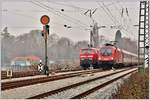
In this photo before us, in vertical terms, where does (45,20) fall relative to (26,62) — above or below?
above

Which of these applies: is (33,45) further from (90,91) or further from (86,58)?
(90,91)

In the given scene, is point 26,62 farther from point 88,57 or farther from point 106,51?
point 106,51

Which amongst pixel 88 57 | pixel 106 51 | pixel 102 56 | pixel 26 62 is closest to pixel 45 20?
pixel 88 57

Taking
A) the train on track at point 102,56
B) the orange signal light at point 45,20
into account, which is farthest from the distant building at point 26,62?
the orange signal light at point 45,20

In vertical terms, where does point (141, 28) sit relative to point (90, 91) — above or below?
above

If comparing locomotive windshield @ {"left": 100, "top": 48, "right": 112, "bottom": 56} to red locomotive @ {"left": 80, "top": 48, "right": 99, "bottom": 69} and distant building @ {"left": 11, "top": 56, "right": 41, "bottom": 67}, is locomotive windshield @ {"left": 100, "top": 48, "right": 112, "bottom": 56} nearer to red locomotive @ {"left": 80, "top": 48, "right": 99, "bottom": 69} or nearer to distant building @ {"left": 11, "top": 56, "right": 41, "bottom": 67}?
red locomotive @ {"left": 80, "top": 48, "right": 99, "bottom": 69}

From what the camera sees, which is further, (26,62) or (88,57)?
(26,62)

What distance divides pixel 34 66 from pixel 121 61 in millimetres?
16763

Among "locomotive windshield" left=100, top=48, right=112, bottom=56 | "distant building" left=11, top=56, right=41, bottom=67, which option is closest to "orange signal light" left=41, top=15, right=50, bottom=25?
"distant building" left=11, top=56, right=41, bottom=67

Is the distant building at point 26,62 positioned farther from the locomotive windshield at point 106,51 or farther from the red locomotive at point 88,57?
the locomotive windshield at point 106,51

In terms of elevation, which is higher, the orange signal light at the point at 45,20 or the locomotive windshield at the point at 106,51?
the orange signal light at the point at 45,20

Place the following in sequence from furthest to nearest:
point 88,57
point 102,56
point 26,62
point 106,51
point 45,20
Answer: point 26,62, point 102,56, point 88,57, point 106,51, point 45,20

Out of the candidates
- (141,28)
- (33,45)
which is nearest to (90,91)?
(141,28)

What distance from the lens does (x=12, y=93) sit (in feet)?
49.9
